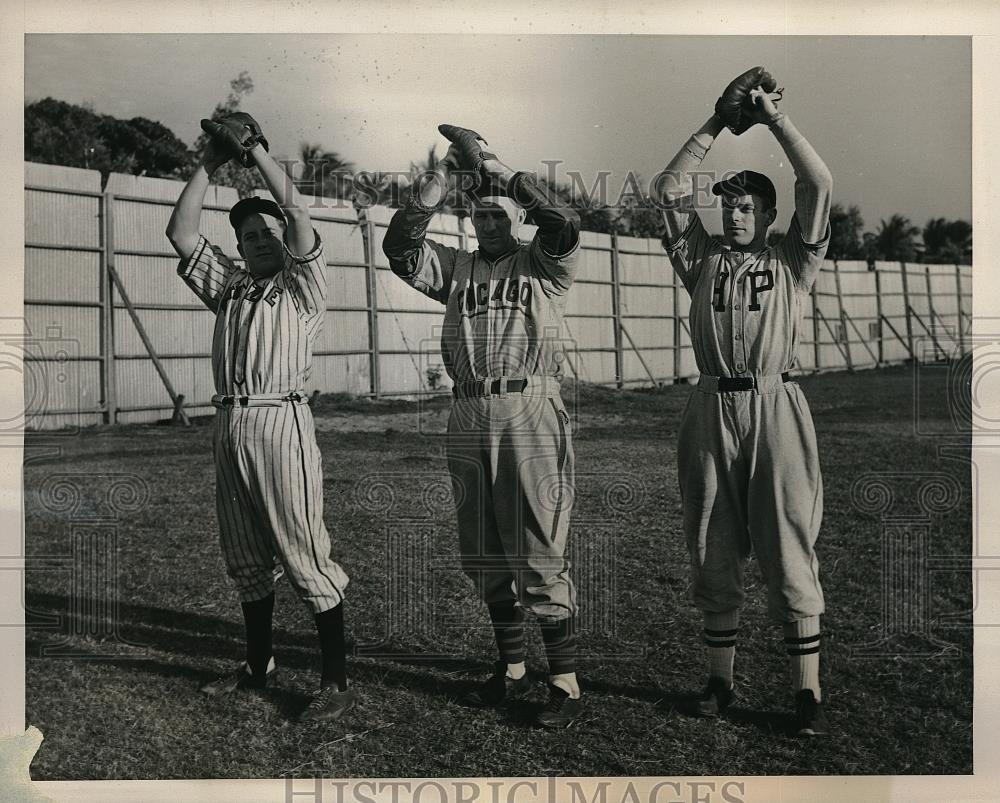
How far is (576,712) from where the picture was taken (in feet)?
11.5

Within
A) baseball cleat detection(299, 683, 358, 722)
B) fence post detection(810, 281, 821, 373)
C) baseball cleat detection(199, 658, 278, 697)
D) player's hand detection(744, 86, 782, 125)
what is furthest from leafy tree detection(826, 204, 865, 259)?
baseball cleat detection(199, 658, 278, 697)

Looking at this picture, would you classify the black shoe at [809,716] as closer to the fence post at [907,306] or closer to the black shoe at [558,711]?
the black shoe at [558,711]

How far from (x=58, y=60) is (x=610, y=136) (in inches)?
87.9

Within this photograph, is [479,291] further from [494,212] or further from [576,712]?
[576,712]

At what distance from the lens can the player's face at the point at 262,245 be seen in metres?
3.48

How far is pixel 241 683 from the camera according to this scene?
3658mm

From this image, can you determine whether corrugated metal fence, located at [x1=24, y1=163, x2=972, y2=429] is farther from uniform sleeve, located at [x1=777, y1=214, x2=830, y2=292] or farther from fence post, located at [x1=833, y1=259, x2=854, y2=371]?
uniform sleeve, located at [x1=777, y1=214, x2=830, y2=292]

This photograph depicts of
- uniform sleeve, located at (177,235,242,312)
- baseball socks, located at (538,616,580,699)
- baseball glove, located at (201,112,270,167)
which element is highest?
baseball glove, located at (201,112,270,167)

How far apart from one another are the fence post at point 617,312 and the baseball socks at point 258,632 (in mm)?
2421

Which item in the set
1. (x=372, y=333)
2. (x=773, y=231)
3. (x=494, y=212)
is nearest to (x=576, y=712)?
(x=494, y=212)

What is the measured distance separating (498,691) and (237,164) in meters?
2.88

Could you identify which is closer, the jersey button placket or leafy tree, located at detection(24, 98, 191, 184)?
the jersey button placket

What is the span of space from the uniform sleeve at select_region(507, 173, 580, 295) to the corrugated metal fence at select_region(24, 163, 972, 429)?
1465 mm

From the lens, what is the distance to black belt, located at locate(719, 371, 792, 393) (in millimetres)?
3266
